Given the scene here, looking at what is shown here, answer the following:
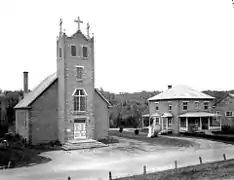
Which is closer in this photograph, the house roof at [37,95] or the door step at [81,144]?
the door step at [81,144]

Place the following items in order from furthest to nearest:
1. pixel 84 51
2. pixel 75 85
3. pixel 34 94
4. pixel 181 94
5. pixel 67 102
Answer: pixel 181 94
pixel 34 94
pixel 84 51
pixel 75 85
pixel 67 102

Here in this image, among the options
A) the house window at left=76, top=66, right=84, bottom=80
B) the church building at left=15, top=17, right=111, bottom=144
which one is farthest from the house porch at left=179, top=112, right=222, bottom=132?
the house window at left=76, top=66, right=84, bottom=80

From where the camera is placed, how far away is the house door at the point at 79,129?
111 ft

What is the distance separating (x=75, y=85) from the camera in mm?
34000

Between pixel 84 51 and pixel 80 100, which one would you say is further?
pixel 84 51

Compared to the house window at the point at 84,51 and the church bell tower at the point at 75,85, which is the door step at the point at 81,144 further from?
the house window at the point at 84,51

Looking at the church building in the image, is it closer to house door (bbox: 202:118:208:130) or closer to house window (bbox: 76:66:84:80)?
house window (bbox: 76:66:84:80)

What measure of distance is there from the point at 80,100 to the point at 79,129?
3.21 m

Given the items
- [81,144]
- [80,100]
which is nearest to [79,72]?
[80,100]

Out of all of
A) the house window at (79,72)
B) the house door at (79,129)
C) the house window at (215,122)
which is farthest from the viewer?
the house window at (215,122)

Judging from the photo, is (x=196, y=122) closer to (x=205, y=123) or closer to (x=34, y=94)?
(x=205, y=123)

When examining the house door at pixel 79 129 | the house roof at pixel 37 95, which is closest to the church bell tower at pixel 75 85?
the house door at pixel 79 129

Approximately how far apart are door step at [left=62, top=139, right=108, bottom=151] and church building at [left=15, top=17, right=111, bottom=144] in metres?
0.81

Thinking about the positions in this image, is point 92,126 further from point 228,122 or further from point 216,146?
point 228,122
